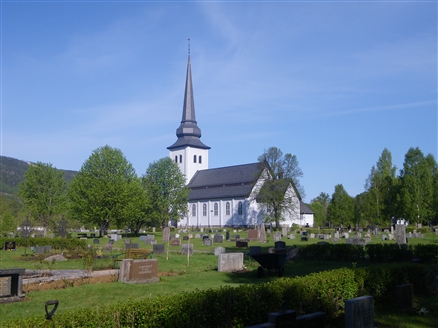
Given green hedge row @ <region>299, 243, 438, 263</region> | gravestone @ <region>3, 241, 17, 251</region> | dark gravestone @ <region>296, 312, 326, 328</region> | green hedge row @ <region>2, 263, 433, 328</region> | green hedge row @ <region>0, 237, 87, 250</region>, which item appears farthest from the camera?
gravestone @ <region>3, 241, 17, 251</region>

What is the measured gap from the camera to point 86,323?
6.38 meters

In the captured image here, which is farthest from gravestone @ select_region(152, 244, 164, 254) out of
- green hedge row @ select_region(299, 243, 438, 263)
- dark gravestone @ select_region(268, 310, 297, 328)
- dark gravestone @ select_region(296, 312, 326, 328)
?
dark gravestone @ select_region(268, 310, 297, 328)

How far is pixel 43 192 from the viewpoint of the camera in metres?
59.1

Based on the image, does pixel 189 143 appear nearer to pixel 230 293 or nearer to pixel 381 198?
pixel 381 198

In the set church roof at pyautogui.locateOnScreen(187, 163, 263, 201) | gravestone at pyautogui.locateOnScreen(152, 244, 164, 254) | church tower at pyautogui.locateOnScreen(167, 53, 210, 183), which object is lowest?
gravestone at pyautogui.locateOnScreen(152, 244, 164, 254)

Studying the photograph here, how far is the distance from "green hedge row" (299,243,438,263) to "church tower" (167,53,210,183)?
7127 cm

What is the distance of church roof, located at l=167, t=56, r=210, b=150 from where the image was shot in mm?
92938

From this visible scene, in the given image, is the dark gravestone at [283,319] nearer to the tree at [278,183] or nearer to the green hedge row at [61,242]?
the green hedge row at [61,242]

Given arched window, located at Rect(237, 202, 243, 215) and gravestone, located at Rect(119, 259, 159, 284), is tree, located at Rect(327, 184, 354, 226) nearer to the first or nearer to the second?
arched window, located at Rect(237, 202, 243, 215)

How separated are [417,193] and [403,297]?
51.5 meters

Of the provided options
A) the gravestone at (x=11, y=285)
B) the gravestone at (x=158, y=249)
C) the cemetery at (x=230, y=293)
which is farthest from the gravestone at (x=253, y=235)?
the gravestone at (x=11, y=285)

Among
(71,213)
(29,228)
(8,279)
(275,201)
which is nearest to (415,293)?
(8,279)

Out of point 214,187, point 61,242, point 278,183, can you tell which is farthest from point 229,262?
point 214,187

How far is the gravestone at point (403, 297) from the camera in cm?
1076
